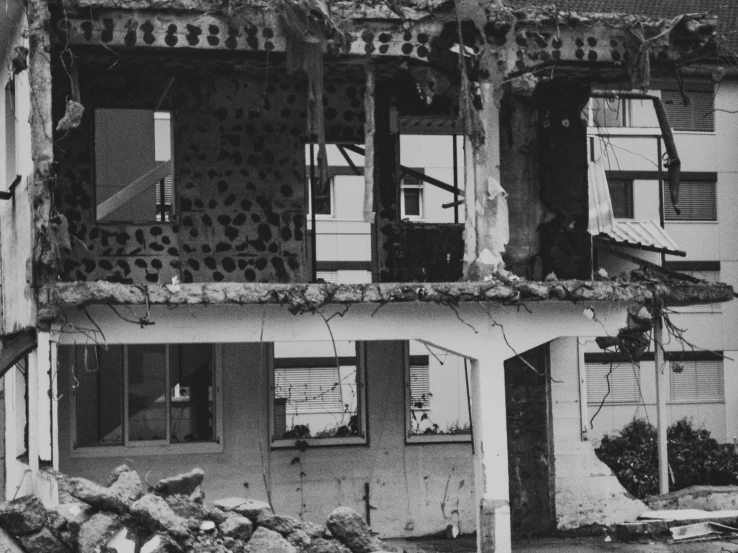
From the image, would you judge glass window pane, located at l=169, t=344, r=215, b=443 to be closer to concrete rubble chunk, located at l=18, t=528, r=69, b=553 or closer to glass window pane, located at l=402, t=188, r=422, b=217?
concrete rubble chunk, located at l=18, t=528, r=69, b=553

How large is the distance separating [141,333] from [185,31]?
11.7ft

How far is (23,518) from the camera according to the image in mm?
13742

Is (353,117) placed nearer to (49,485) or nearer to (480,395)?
(480,395)

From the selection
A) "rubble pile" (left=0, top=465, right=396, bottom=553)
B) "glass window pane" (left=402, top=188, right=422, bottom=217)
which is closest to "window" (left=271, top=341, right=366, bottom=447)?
"rubble pile" (left=0, top=465, right=396, bottom=553)

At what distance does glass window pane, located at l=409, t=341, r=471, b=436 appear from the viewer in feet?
64.9

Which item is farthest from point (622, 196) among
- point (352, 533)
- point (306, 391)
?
point (352, 533)

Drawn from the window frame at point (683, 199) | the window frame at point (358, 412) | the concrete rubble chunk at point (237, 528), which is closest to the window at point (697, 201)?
the window frame at point (683, 199)

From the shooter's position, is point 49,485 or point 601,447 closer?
point 49,485

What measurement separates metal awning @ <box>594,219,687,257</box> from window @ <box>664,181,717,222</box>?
15.7 m

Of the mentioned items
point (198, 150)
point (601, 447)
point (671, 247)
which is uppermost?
point (198, 150)

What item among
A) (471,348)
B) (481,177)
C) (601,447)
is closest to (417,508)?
(471,348)

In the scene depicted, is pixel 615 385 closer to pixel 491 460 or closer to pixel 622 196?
pixel 622 196

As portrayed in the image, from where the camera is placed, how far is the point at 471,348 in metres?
16.4

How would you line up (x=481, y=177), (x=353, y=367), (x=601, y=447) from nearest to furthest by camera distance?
(x=481, y=177)
(x=353, y=367)
(x=601, y=447)
